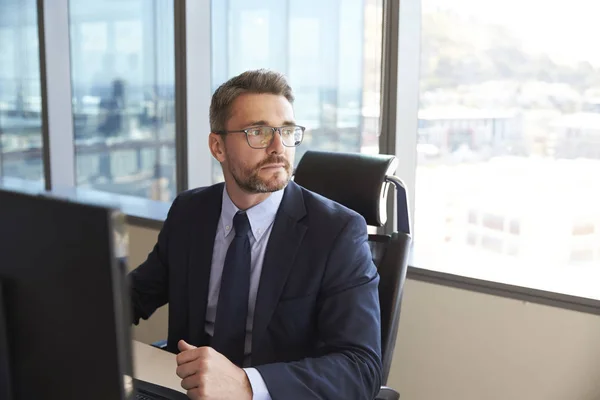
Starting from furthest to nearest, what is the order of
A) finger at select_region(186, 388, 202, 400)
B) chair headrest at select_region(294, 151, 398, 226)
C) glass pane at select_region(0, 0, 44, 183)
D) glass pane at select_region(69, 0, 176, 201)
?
glass pane at select_region(0, 0, 44, 183)
glass pane at select_region(69, 0, 176, 201)
chair headrest at select_region(294, 151, 398, 226)
finger at select_region(186, 388, 202, 400)

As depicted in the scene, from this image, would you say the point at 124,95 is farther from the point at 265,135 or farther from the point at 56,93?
the point at 265,135

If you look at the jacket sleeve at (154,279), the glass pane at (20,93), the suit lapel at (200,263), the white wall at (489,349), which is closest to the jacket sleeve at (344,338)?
the suit lapel at (200,263)

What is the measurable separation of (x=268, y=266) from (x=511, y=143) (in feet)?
3.83

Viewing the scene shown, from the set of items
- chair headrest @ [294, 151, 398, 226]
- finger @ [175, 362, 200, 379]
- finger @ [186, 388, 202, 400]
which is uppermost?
chair headrest @ [294, 151, 398, 226]

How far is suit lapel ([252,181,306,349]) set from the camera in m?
1.59

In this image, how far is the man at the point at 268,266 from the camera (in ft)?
4.94

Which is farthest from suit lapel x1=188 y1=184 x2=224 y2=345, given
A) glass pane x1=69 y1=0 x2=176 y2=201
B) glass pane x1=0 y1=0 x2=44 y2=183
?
glass pane x1=0 y1=0 x2=44 y2=183

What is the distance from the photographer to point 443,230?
2600 mm

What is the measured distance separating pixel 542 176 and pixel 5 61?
3.87 meters

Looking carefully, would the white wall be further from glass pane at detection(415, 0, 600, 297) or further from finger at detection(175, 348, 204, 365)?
finger at detection(175, 348, 204, 365)

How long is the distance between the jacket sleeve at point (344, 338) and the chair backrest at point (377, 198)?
15 centimetres

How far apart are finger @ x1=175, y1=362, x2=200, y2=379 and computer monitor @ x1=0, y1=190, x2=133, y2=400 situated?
1.52ft

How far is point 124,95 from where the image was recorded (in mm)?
3861

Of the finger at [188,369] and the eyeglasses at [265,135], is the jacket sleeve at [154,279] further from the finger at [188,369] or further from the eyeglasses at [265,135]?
the finger at [188,369]
